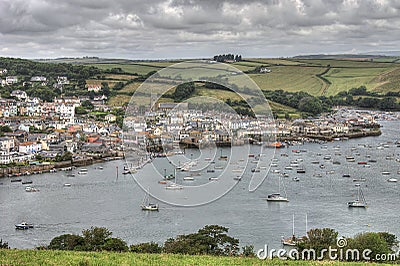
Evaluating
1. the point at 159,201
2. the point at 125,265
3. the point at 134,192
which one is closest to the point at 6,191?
the point at 134,192

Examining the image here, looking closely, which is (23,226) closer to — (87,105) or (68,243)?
(68,243)

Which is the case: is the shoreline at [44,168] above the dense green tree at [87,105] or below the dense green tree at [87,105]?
below

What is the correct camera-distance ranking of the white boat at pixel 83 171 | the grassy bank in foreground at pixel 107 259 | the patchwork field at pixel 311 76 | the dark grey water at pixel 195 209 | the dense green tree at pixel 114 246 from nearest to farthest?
the grassy bank in foreground at pixel 107 259 → the dense green tree at pixel 114 246 → the dark grey water at pixel 195 209 → the white boat at pixel 83 171 → the patchwork field at pixel 311 76

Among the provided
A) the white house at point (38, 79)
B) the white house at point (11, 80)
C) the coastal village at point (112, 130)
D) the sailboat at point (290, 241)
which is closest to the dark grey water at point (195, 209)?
the sailboat at point (290, 241)

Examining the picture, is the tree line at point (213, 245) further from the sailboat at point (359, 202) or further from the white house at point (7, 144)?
the white house at point (7, 144)

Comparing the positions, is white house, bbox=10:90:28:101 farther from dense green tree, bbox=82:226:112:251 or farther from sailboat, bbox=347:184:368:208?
dense green tree, bbox=82:226:112:251
